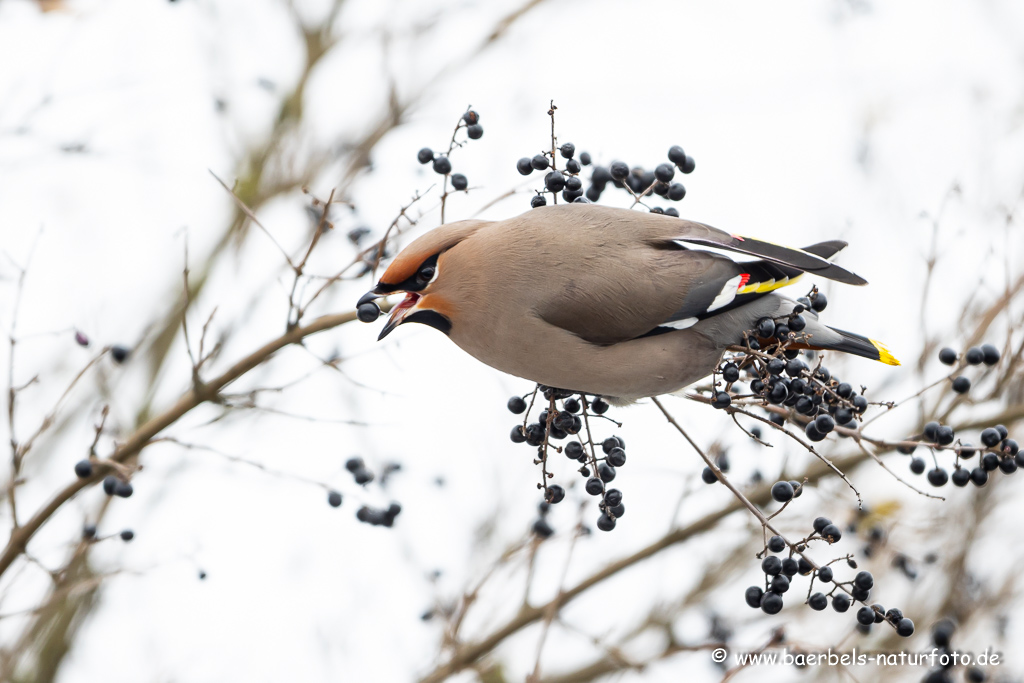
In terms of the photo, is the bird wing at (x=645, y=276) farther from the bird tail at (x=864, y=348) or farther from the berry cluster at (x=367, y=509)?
the berry cluster at (x=367, y=509)

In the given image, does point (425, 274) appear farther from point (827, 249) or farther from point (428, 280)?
point (827, 249)

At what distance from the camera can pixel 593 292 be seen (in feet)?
10.1

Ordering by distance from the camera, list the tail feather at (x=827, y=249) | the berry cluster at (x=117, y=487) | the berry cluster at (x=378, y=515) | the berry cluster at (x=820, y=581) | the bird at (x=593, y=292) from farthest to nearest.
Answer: the berry cluster at (x=378, y=515) → the tail feather at (x=827, y=249) → the berry cluster at (x=117, y=487) → the bird at (x=593, y=292) → the berry cluster at (x=820, y=581)

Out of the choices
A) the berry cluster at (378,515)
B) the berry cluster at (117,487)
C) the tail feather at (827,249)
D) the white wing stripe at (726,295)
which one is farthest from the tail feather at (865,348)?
the berry cluster at (117,487)

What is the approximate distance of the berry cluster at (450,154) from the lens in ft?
10.2

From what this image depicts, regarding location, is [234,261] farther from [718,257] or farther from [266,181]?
→ [718,257]

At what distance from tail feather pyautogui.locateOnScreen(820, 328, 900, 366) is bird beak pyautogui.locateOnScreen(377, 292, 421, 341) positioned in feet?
4.95

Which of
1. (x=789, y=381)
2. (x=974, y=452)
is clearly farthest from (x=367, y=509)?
(x=974, y=452)

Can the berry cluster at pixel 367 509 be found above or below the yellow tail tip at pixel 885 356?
below

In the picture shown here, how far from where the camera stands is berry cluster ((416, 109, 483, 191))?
10.2 ft

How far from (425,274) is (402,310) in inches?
6.1

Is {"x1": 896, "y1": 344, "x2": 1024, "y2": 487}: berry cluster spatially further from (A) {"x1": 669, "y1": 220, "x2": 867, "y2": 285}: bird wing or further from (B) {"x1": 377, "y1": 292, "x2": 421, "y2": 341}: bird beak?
(B) {"x1": 377, "y1": 292, "x2": 421, "y2": 341}: bird beak

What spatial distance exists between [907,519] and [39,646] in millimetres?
4546

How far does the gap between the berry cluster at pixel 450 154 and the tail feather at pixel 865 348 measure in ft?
4.73
